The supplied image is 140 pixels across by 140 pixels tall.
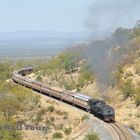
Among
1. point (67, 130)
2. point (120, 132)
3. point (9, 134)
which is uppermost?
point (120, 132)

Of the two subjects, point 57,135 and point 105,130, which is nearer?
point 105,130

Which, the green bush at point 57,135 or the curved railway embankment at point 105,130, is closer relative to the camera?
the curved railway embankment at point 105,130

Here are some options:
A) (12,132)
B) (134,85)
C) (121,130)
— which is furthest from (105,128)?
(134,85)

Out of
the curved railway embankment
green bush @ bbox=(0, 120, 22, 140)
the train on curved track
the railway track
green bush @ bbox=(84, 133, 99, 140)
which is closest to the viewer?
the railway track

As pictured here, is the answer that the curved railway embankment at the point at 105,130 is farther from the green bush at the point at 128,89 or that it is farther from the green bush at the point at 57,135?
the green bush at the point at 128,89

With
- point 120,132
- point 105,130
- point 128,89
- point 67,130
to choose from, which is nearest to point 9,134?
point 67,130

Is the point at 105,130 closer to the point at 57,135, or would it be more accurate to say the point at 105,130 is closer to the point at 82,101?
the point at 57,135

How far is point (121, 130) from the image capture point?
4450cm

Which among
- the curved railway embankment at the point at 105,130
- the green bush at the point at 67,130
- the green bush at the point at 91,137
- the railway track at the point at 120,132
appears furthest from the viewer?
the green bush at the point at 67,130

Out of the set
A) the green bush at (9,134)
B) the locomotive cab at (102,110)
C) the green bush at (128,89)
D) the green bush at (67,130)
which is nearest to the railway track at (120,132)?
the locomotive cab at (102,110)

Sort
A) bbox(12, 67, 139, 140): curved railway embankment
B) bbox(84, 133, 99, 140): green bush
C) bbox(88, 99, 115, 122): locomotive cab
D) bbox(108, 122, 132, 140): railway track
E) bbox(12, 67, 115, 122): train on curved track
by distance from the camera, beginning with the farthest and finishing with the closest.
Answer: bbox(12, 67, 115, 122): train on curved track → bbox(88, 99, 115, 122): locomotive cab → bbox(84, 133, 99, 140): green bush → bbox(12, 67, 139, 140): curved railway embankment → bbox(108, 122, 132, 140): railway track

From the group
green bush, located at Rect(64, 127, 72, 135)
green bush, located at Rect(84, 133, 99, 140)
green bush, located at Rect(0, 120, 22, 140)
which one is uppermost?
green bush, located at Rect(84, 133, 99, 140)

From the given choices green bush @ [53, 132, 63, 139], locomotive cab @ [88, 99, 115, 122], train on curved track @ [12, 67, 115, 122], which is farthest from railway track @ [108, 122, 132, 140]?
green bush @ [53, 132, 63, 139]

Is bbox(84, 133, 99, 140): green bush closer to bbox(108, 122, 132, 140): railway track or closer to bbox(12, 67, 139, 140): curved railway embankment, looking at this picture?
bbox(12, 67, 139, 140): curved railway embankment
